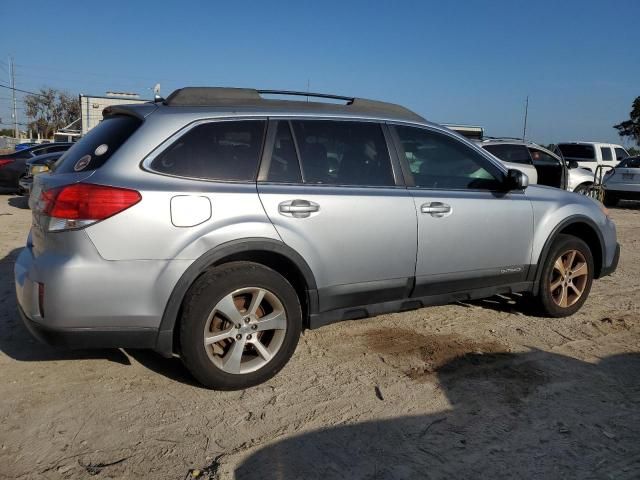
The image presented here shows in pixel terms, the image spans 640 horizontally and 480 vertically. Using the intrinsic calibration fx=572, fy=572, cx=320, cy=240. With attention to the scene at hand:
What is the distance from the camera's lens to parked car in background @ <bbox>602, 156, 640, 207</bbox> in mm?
15414

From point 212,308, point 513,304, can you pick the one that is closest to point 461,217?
point 513,304

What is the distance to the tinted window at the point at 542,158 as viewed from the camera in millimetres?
12312

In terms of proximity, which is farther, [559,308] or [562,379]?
[559,308]

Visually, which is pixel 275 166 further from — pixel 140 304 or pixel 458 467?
pixel 458 467

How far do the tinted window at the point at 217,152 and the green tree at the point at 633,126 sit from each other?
45.8 metres

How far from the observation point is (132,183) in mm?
3156

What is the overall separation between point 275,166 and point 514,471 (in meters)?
2.21

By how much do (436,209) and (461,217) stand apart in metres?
0.25

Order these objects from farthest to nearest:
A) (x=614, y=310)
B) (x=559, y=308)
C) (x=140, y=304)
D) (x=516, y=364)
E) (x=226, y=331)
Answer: (x=614, y=310) → (x=559, y=308) → (x=516, y=364) → (x=226, y=331) → (x=140, y=304)

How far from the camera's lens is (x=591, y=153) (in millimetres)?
18125

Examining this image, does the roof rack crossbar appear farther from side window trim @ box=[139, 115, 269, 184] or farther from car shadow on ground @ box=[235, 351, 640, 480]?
car shadow on ground @ box=[235, 351, 640, 480]

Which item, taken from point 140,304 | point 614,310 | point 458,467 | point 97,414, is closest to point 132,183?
point 140,304

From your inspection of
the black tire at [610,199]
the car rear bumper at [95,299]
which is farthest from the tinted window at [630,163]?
the car rear bumper at [95,299]

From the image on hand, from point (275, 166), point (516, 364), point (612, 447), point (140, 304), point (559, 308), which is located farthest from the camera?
point (559, 308)
